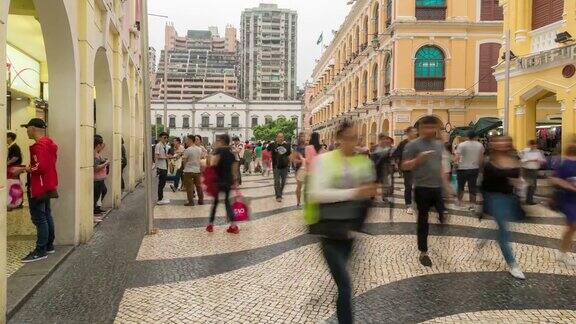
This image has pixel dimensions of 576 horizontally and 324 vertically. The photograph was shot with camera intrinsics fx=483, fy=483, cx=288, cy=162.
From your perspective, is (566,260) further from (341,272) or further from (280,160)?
(280,160)

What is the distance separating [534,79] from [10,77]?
48.6 ft

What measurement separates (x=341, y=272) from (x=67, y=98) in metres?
5.26

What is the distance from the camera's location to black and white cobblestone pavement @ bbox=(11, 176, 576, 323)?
4395mm

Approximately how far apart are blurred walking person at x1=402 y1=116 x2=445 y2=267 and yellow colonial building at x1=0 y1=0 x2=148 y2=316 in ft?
14.4

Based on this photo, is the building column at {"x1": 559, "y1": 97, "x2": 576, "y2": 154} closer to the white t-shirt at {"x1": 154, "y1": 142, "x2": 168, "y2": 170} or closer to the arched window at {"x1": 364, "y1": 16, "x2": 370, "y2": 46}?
the white t-shirt at {"x1": 154, "y1": 142, "x2": 168, "y2": 170}

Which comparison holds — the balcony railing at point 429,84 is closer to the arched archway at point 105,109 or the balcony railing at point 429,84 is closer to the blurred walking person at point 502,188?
the arched archway at point 105,109

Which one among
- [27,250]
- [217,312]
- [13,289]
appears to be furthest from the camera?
[27,250]

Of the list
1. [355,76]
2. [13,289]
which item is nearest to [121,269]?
[13,289]

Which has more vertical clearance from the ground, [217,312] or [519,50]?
[519,50]

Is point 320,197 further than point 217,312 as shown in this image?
No

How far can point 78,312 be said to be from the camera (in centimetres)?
448

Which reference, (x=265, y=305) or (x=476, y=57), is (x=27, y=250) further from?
(x=476, y=57)

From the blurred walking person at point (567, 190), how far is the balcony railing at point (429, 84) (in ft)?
73.4

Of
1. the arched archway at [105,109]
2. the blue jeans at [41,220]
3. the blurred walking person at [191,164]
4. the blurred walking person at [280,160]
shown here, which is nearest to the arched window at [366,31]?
the blurred walking person at [280,160]
